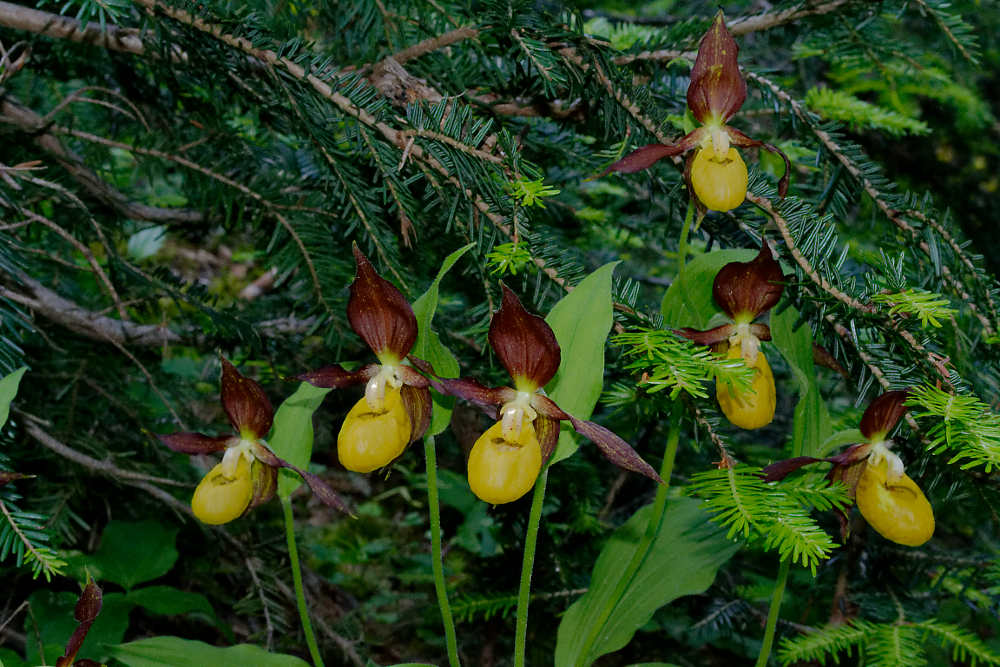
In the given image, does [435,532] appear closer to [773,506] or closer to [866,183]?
[773,506]

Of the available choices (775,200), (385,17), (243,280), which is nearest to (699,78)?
(775,200)

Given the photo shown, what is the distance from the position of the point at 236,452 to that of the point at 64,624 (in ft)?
2.12

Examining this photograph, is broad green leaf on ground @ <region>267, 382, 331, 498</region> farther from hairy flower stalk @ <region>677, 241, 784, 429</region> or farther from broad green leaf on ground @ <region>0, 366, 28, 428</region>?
hairy flower stalk @ <region>677, 241, 784, 429</region>

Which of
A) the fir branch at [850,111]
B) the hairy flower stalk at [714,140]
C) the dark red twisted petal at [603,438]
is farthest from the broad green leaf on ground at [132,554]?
the fir branch at [850,111]

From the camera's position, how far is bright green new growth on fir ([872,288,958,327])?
82cm

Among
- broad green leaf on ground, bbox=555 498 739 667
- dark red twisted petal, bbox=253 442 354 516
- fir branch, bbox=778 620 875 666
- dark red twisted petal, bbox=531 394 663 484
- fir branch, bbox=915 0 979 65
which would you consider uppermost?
fir branch, bbox=915 0 979 65

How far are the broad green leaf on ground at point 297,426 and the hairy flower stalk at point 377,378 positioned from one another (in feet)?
0.44

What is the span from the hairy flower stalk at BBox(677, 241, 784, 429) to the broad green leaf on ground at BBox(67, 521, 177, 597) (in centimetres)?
111

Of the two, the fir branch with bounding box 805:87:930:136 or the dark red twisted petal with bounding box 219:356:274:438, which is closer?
the dark red twisted petal with bounding box 219:356:274:438

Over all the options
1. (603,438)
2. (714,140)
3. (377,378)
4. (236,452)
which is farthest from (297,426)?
(714,140)

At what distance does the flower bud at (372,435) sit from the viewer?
89 cm

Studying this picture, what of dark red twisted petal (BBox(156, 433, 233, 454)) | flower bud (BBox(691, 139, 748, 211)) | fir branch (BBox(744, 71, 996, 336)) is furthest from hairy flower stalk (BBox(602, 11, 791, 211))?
dark red twisted petal (BBox(156, 433, 233, 454))

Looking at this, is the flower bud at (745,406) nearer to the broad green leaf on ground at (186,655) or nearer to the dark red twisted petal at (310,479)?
the dark red twisted petal at (310,479)

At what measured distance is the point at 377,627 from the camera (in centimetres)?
189
